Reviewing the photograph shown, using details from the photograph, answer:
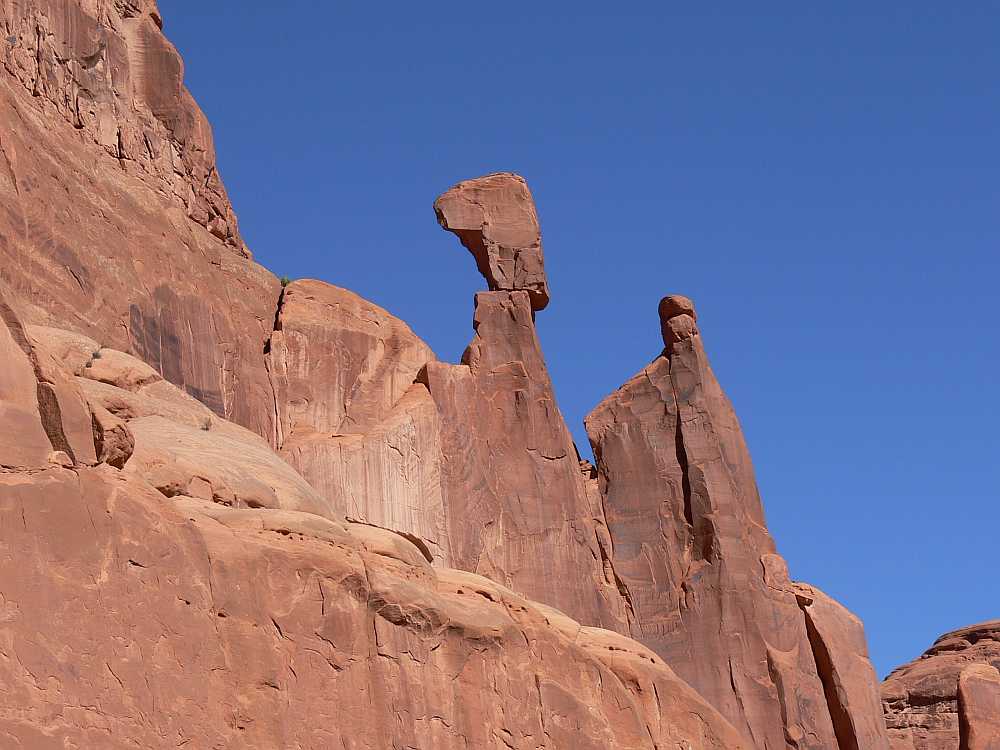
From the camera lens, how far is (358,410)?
4050cm

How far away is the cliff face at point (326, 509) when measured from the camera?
20.1 meters

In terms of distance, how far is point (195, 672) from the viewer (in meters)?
20.4

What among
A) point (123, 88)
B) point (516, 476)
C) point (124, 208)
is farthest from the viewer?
point (516, 476)

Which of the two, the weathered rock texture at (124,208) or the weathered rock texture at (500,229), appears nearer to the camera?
the weathered rock texture at (124,208)

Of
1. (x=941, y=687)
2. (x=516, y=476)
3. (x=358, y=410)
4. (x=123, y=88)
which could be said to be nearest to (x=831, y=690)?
(x=516, y=476)

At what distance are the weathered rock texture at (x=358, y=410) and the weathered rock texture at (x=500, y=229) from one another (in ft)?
9.92

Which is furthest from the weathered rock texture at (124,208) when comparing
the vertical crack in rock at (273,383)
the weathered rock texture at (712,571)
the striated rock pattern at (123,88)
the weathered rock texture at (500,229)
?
the weathered rock texture at (712,571)

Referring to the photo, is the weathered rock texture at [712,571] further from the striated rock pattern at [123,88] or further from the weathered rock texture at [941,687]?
the striated rock pattern at [123,88]

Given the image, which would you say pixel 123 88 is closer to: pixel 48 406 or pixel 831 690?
pixel 48 406

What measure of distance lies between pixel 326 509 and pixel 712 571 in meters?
18.8

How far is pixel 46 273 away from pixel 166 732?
14866mm

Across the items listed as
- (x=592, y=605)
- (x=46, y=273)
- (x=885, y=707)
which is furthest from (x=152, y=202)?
(x=885, y=707)

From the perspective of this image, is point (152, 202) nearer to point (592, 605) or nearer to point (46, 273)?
point (46, 273)

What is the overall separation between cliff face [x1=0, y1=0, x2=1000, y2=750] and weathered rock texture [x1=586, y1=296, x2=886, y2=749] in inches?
3.0
